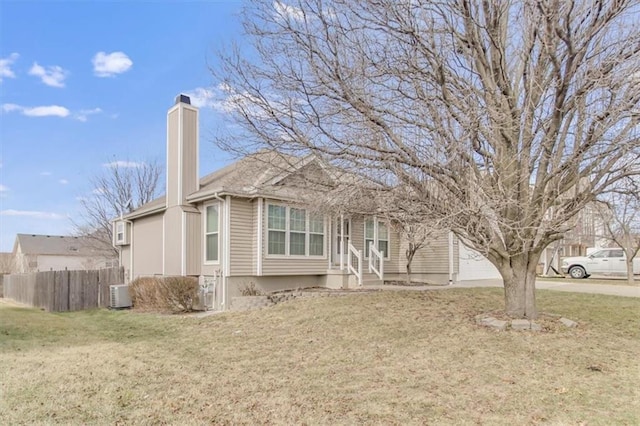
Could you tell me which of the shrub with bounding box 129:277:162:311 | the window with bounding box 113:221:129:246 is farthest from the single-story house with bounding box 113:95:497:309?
the window with bounding box 113:221:129:246

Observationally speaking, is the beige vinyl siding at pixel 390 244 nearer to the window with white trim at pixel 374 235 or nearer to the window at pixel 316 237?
the window with white trim at pixel 374 235

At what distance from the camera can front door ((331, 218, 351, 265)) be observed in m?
14.9

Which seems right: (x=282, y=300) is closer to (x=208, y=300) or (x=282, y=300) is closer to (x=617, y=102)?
(x=208, y=300)

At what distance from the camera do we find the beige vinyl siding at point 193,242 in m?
13.7

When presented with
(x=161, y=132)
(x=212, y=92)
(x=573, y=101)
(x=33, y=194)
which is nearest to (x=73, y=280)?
(x=33, y=194)

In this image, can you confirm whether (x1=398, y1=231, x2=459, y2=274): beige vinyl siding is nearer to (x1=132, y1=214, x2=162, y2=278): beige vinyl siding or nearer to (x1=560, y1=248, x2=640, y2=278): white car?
(x1=132, y1=214, x2=162, y2=278): beige vinyl siding

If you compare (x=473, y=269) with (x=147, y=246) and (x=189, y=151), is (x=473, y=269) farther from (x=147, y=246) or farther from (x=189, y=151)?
(x=147, y=246)

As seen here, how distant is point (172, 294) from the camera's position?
490 inches

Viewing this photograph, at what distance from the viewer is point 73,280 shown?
14812mm

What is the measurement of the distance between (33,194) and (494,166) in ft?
49.5

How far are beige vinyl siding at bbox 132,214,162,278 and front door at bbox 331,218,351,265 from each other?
611cm

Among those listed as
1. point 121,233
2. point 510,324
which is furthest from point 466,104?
point 121,233

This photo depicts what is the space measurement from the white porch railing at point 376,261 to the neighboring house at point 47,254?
34845 millimetres

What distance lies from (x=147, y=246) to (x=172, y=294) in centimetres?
509
